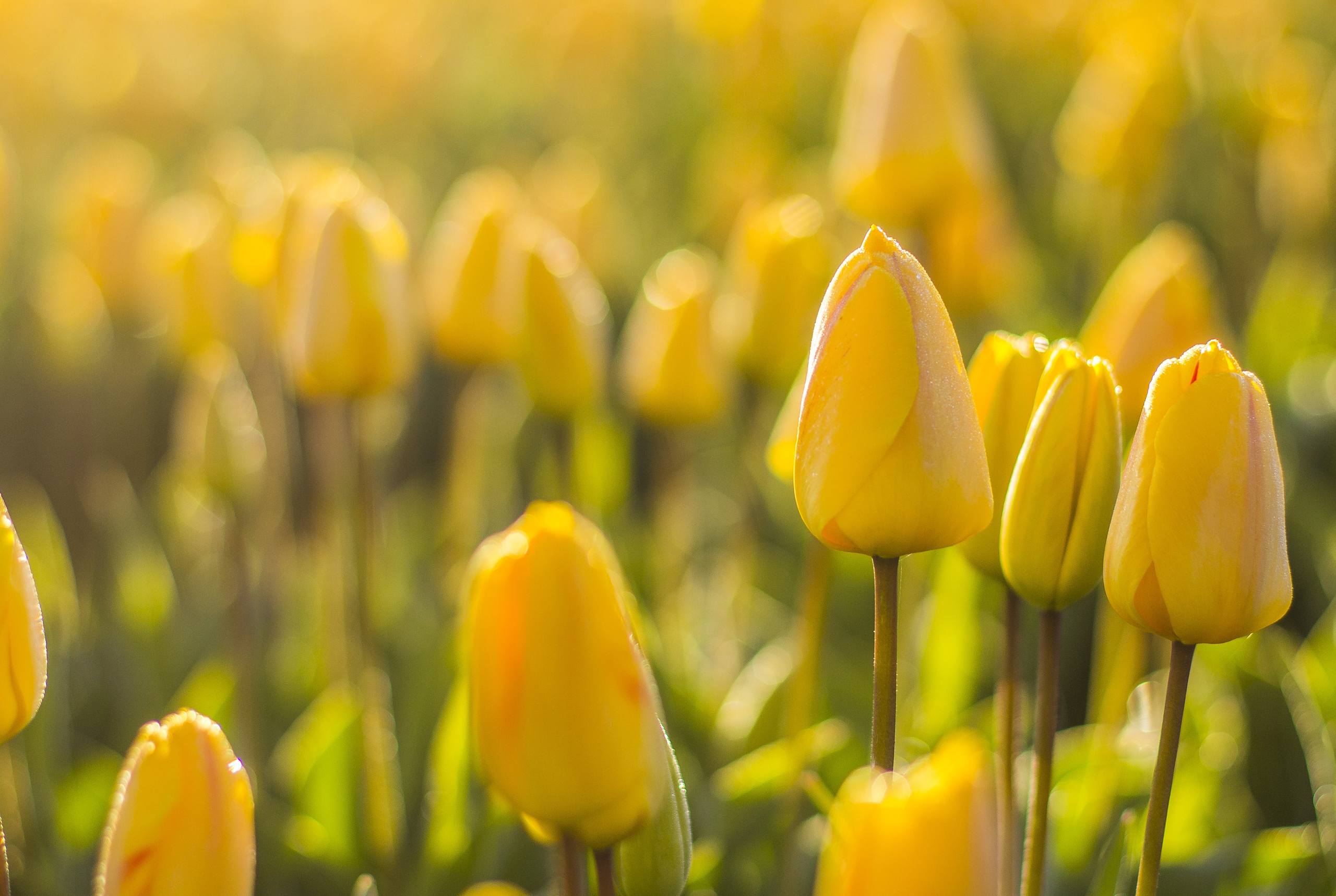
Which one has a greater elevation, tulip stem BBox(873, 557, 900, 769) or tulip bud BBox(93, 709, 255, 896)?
tulip stem BBox(873, 557, 900, 769)

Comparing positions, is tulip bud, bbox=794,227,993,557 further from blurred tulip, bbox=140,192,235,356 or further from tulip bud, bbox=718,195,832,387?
blurred tulip, bbox=140,192,235,356

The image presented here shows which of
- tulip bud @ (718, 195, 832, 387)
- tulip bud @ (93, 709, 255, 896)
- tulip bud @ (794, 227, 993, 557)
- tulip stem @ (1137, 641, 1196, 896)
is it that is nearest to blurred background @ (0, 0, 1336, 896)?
tulip bud @ (718, 195, 832, 387)

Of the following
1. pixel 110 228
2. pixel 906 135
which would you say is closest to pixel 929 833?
pixel 906 135

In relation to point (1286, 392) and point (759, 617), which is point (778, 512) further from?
point (1286, 392)

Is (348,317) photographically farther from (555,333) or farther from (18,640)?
(18,640)

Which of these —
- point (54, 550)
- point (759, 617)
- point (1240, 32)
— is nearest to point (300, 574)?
point (54, 550)

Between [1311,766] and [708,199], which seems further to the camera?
[708,199]
